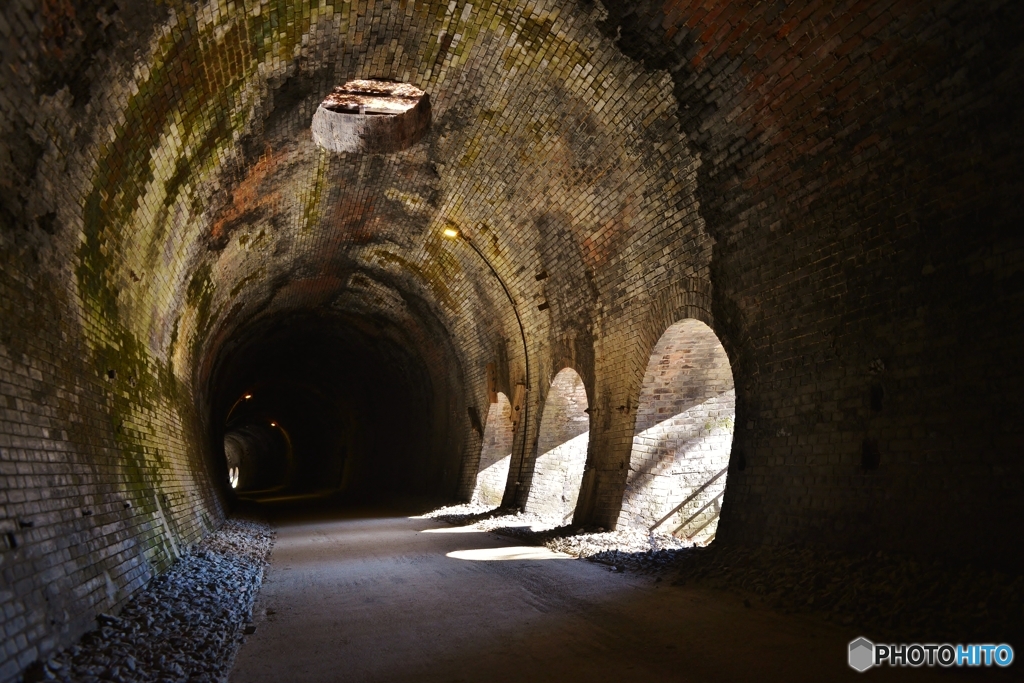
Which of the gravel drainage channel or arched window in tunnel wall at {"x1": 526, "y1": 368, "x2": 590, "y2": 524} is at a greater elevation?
arched window in tunnel wall at {"x1": 526, "y1": 368, "x2": 590, "y2": 524}

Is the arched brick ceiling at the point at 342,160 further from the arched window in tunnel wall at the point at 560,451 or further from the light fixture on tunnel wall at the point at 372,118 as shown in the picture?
the arched window in tunnel wall at the point at 560,451

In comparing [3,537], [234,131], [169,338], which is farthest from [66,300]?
[169,338]

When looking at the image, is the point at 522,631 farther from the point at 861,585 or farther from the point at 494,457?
the point at 494,457

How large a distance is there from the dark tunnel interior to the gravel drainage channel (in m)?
10.9

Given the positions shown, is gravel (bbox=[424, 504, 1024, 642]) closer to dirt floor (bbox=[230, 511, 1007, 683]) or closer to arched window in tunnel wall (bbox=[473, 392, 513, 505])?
dirt floor (bbox=[230, 511, 1007, 683])

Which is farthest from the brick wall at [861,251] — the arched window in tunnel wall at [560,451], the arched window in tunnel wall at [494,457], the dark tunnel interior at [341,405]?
the dark tunnel interior at [341,405]

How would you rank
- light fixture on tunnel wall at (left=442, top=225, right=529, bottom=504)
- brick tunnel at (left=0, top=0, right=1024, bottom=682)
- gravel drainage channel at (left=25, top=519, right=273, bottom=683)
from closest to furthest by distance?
gravel drainage channel at (left=25, top=519, right=273, bottom=683), brick tunnel at (left=0, top=0, right=1024, bottom=682), light fixture on tunnel wall at (left=442, top=225, right=529, bottom=504)

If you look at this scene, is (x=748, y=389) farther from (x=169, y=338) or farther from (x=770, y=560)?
(x=169, y=338)

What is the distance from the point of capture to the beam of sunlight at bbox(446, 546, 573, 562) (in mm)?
9633

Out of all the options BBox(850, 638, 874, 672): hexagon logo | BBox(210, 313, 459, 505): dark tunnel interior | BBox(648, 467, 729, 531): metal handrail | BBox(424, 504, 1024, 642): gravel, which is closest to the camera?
BBox(850, 638, 874, 672): hexagon logo

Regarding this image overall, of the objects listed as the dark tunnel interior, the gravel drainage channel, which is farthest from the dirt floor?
the dark tunnel interior

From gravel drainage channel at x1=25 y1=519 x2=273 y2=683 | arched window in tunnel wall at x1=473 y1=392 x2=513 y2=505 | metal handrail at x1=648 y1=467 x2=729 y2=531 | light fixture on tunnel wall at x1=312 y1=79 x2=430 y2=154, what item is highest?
light fixture on tunnel wall at x1=312 y1=79 x2=430 y2=154

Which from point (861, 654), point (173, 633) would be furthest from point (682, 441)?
point (173, 633)

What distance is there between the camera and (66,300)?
6176 mm
